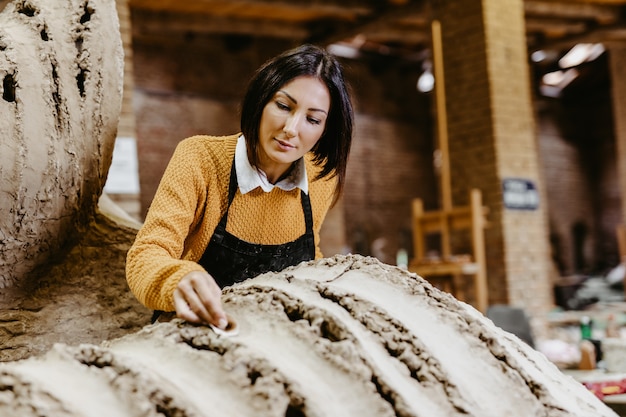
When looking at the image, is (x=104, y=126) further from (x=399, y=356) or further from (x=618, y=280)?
(x=618, y=280)

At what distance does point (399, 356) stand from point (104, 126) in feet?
3.81

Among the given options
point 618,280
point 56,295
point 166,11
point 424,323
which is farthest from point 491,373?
point 618,280

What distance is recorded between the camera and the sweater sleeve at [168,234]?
127cm


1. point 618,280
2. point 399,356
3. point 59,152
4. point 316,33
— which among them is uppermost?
point 316,33

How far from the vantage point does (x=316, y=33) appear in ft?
29.9

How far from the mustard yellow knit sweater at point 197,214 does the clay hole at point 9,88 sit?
0.45 metres

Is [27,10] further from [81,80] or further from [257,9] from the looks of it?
[257,9]

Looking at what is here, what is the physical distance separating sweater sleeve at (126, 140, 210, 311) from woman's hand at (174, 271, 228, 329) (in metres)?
0.04

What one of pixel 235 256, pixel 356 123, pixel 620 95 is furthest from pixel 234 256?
pixel 620 95

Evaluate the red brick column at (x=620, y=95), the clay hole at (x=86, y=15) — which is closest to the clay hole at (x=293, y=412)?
the clay hole at (x=86, y=15)

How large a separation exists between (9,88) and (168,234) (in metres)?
0.62

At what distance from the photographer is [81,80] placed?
6.09ft

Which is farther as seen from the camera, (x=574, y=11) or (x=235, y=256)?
(x=574, y=11)

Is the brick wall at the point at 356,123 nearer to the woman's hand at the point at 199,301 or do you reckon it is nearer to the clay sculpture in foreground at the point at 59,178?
the clay sculpture in foreground at the point at 59,178
